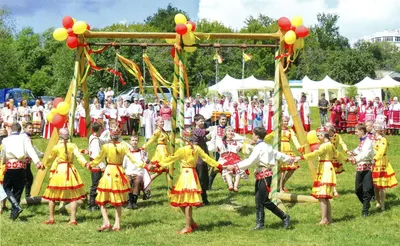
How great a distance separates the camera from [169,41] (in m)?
12.7

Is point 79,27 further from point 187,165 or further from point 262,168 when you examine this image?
point 262,168

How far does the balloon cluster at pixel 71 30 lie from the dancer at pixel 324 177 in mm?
5089

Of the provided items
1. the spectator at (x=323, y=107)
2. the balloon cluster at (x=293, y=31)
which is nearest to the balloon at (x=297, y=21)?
the balloon cluster at (x=293, y=31)

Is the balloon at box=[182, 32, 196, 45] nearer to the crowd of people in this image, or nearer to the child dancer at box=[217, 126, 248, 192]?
the crowd of people

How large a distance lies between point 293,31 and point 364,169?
3.00 metres

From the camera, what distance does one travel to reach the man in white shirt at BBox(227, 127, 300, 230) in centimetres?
1030

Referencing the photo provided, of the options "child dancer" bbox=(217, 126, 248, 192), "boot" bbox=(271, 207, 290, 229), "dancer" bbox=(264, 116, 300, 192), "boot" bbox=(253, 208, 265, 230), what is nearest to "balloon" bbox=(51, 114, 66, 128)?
"child dancer" bbox=(217, 126, 248, 192)

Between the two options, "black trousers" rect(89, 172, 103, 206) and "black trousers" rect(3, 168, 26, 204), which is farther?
"black trousers" rect(89, 172, 103, 206)

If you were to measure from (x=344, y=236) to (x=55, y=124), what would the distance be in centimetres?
561

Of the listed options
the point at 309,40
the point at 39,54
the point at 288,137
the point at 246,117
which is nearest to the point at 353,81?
the point at 309,40

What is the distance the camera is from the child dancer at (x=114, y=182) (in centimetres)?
1034

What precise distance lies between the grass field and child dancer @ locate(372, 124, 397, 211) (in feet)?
1.09

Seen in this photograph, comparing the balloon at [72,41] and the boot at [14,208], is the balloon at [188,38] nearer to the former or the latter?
the balloon at [72,41]

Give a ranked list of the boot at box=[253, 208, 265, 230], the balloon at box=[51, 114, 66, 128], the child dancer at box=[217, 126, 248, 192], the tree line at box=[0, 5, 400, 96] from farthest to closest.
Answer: the tree line at box=[0, 5, 400, 96]
the child dancer at box=[217, 126, 248, 192]
the balloon at box=[51, 114, 66, 128]
the boot at box=[253, 208, 265, 230]
